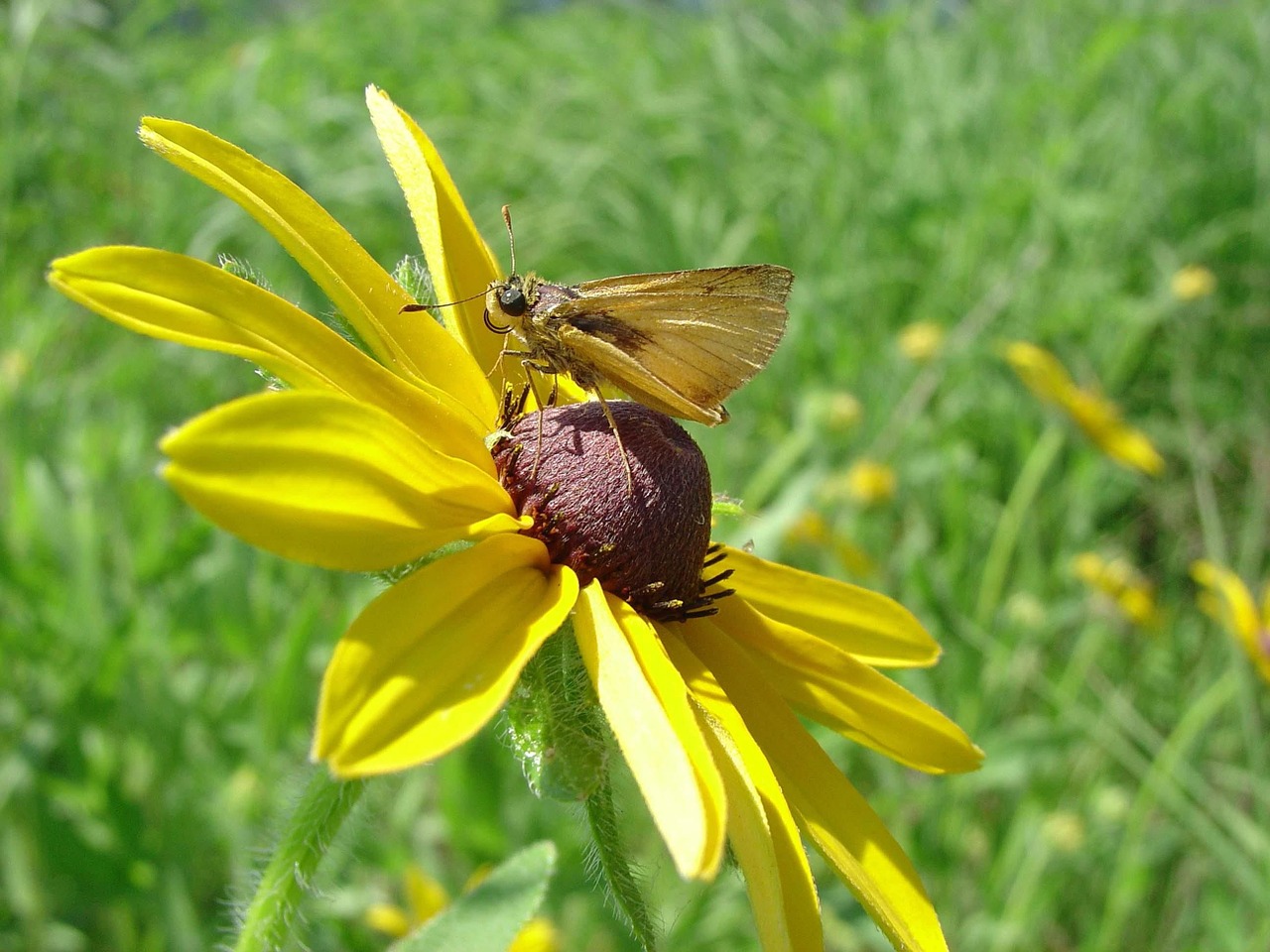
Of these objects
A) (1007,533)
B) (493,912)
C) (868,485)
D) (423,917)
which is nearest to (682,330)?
(493,912)

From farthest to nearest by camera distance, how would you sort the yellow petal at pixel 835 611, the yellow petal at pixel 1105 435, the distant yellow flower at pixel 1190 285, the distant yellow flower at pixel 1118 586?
the distant yellow flower at pixel 1190 285 → the yellow petal at pixel 1105 435 → the distant yellow flower at pixel 1118 586 → the yellow petal at pixel 835 611

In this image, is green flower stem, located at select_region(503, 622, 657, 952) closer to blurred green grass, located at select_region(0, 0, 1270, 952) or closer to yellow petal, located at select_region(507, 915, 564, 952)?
blurred green grass, located at select_region(0, 0, 1270, 952)

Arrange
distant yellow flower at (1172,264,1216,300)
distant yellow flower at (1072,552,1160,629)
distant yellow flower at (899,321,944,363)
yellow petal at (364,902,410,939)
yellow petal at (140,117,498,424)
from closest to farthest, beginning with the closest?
yellow petal at (140,117,498,424) → yellow petal at (364,902,410,939) → distant yellow flower at (1072,552,1160,629) → distant yellow flower at (899,321,944,363) → distant yellow flower at (1172,264,1216,300)

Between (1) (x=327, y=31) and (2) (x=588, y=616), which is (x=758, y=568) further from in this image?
(1) (x=327, y=31)

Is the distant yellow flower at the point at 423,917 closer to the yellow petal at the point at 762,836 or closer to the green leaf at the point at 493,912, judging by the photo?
the green leaf at the point at 493,912

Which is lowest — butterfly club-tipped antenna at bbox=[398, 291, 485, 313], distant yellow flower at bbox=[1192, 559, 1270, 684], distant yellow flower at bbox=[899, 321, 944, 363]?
distant yellow flower at bbox=[1192, 559, 1270, 684]

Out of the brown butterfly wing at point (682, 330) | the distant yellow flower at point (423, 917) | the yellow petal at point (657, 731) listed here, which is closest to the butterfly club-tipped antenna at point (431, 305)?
the brown butterfly wing at point (682, 330)

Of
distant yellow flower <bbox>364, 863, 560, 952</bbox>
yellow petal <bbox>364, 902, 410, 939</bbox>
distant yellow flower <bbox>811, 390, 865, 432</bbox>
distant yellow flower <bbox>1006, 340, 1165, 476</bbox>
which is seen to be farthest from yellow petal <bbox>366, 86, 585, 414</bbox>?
distant yellow flower <bbox>1006, 340, 1165, 476</bbox>
